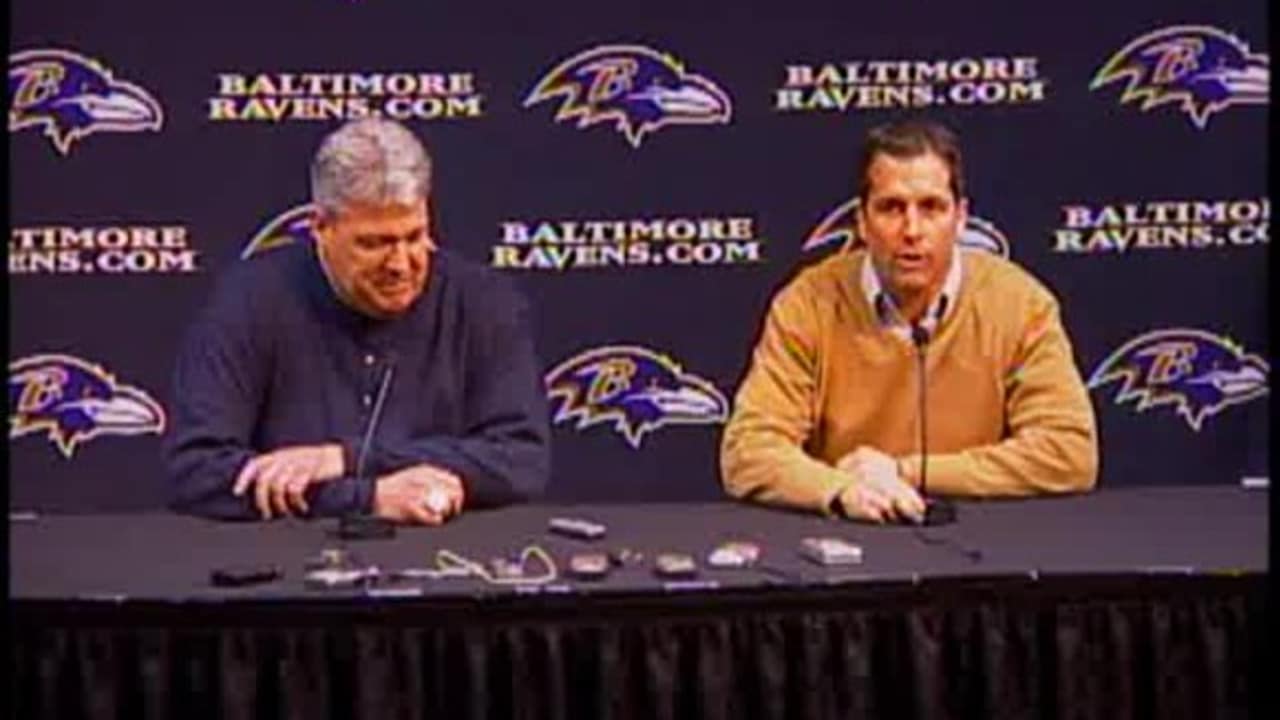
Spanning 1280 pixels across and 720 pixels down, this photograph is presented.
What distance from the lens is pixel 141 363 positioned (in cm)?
415

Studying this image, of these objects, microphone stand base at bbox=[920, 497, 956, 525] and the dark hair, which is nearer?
microphone stand base at bbox=[920, 497, 956, 525]

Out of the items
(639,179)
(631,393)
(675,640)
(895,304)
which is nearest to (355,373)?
(631,393)

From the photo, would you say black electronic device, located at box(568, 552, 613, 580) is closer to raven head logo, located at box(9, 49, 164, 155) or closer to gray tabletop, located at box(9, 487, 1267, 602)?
gray tabletop, located at box(9, 487, 1267, 602)

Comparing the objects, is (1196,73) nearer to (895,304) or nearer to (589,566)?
(895,304)

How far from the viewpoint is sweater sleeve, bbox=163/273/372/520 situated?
4.05 metres

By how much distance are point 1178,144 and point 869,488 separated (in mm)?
970

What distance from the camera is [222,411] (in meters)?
4.07

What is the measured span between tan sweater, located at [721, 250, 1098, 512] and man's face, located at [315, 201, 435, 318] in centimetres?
72

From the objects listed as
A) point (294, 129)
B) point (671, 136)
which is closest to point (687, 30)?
point (671, 136)

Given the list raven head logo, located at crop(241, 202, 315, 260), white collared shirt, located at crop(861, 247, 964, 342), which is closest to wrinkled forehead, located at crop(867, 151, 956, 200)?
white collared shirt, located at crop(861, 247, 964, 342)

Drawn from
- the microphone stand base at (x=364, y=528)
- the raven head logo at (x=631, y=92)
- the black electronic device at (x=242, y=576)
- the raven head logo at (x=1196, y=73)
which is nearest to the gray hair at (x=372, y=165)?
the raven head logo at (x=631, y=92)

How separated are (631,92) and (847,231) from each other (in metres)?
0.51

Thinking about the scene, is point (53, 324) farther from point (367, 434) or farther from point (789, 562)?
point (789, 562)

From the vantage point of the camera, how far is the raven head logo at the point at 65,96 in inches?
162
